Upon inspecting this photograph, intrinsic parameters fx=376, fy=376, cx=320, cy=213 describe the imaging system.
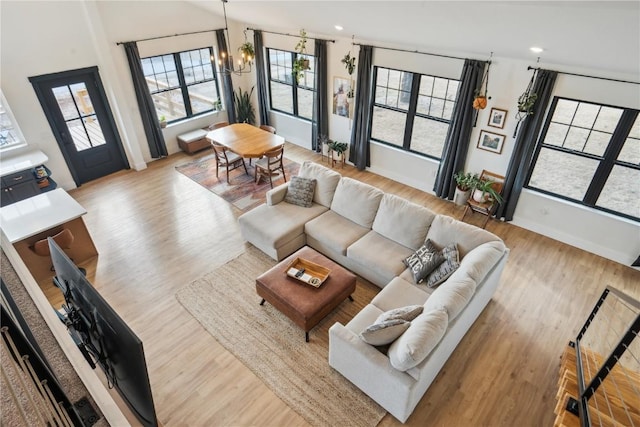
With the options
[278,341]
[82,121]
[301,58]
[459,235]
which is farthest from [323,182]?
[82,121]

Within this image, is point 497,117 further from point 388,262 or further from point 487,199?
point 388,262

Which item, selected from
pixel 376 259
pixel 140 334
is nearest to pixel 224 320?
pixel 140 334

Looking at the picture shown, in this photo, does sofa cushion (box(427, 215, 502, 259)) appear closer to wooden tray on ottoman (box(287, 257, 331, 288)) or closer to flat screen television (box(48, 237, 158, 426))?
wooden tray on ottoman (box(287, 257, 331, 288))

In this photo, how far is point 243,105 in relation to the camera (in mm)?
8836

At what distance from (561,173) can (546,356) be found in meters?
4.66

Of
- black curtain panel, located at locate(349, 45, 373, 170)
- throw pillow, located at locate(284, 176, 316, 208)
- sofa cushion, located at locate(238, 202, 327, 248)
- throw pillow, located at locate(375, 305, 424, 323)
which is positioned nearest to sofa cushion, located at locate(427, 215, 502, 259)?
throw pillow, located at locate(375, 305, 424, 323)

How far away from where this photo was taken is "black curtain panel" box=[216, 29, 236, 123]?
7918 mm

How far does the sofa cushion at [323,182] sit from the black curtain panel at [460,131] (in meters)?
2.07

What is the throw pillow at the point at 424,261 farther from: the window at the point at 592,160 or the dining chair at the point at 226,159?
the dining chair at the point at 226,159

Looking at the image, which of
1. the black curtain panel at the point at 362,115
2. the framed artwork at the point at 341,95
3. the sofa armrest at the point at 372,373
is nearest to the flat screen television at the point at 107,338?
the sofa armrest at the point at 372,373

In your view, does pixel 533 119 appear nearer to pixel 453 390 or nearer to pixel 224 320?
pixel 453 390

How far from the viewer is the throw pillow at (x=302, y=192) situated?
5.40m

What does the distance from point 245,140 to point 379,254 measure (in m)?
3.60

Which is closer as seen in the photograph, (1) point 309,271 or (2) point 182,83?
(1) point 309,271
